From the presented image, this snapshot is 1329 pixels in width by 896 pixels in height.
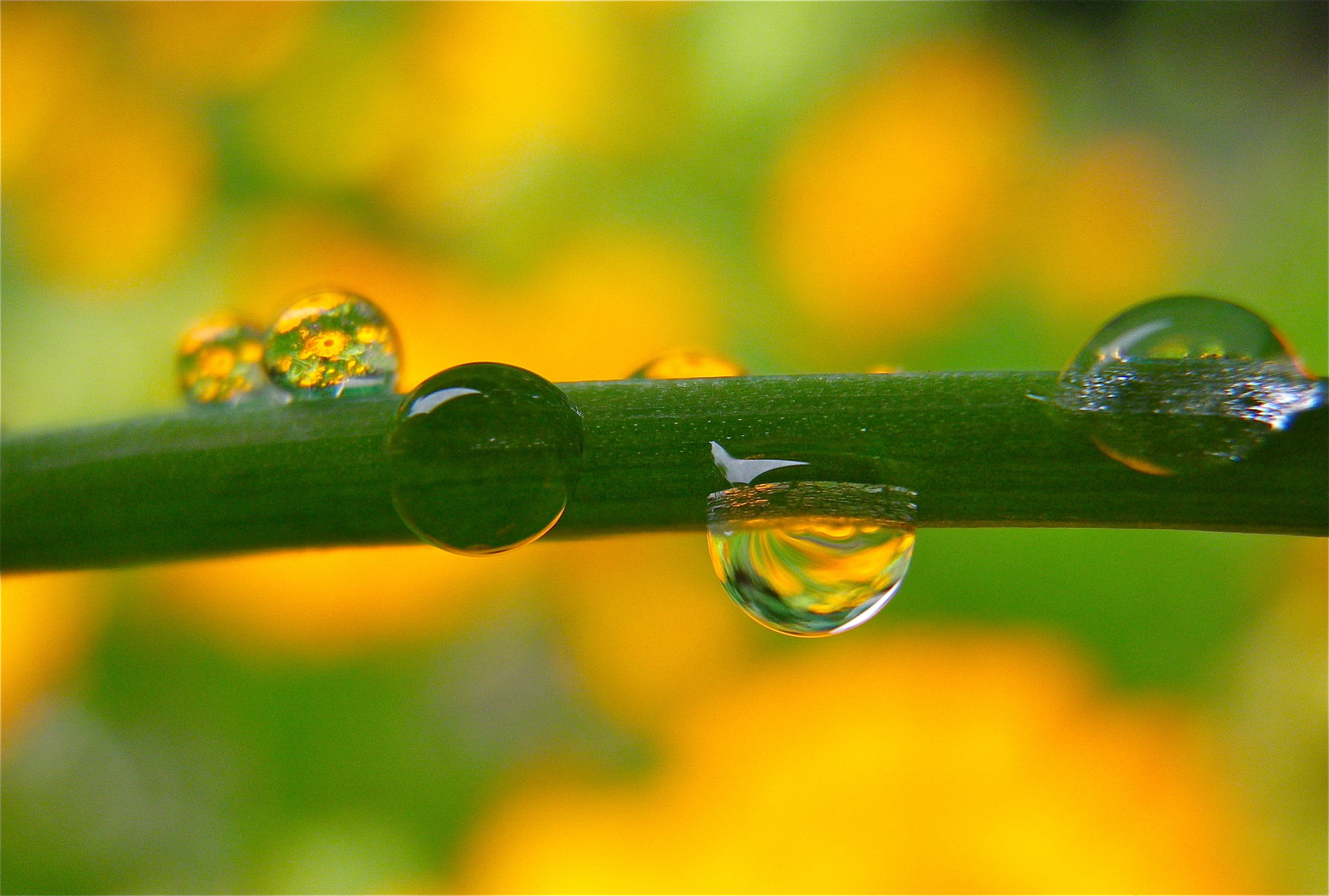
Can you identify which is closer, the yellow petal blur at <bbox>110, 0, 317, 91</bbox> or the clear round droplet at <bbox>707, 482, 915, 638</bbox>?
the clear round droplet at <bbox>707, 482, 915, 638</bbox>

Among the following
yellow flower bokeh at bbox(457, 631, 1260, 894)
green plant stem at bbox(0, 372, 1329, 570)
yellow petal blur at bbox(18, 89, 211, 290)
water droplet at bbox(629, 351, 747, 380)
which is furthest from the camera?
yellow petal blur at bbox(18, 89, 211, 290)

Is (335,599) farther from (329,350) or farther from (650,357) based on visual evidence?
(329,350)

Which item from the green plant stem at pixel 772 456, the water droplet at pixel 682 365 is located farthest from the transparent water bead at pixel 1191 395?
the water droplet at pixel 682 365

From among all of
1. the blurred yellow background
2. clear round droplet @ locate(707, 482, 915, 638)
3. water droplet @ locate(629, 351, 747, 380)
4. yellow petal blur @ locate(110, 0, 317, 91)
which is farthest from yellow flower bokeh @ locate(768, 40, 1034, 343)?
clear round droplet @ locate(707, 482, 915, 638)

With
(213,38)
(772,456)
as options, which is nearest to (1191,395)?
(772,456)

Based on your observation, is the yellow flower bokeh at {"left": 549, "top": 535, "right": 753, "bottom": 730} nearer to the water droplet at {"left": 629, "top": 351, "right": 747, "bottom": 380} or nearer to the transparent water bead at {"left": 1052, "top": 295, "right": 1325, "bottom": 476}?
the water droplet at {"left": 629, "top": 351, "right": 747, "bottom": 380}

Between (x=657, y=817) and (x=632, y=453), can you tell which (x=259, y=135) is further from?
(x=632, y=453)

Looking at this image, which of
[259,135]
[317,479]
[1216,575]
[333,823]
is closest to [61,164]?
[259,135]
